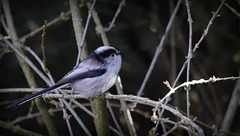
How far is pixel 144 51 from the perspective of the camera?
523 centimetres

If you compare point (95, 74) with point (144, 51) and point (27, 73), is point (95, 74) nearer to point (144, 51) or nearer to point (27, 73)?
point (27, 73)

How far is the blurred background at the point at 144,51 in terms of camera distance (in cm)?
395

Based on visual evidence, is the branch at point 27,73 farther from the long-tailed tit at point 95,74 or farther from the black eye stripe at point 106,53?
the black eye stripe at point 106,53

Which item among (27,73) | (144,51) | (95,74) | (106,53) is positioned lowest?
(95,74)

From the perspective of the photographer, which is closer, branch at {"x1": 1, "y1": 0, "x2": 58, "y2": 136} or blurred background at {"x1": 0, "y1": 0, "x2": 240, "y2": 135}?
branch at {"x1": 1, "y1": 0, "x2": 58, "y2": 136}

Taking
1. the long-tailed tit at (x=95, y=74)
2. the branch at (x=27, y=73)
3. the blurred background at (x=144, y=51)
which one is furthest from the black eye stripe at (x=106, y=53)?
the branch at (x=27, y=73)

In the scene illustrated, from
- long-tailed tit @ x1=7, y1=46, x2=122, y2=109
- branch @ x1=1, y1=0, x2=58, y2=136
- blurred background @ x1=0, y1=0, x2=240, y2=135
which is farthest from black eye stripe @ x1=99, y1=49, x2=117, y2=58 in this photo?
branch @ x1=1, y1=0, x2=58, y2=136

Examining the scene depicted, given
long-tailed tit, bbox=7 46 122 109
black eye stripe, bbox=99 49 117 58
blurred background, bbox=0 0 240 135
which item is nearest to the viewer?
long-tailed tit, bbox=7 46 122 109

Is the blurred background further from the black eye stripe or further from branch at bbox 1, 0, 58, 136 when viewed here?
the black eye stripe

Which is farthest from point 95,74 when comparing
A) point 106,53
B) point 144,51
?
point 144,51

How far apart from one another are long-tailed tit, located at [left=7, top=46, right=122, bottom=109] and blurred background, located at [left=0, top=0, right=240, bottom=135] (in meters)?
0.80

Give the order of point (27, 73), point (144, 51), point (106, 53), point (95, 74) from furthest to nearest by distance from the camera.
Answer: point (144, 51) → point (27, 73) → point (106, 53) → point (95, 74)

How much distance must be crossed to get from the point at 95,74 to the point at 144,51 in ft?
8.26

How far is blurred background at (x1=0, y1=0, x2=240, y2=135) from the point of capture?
3.95m
